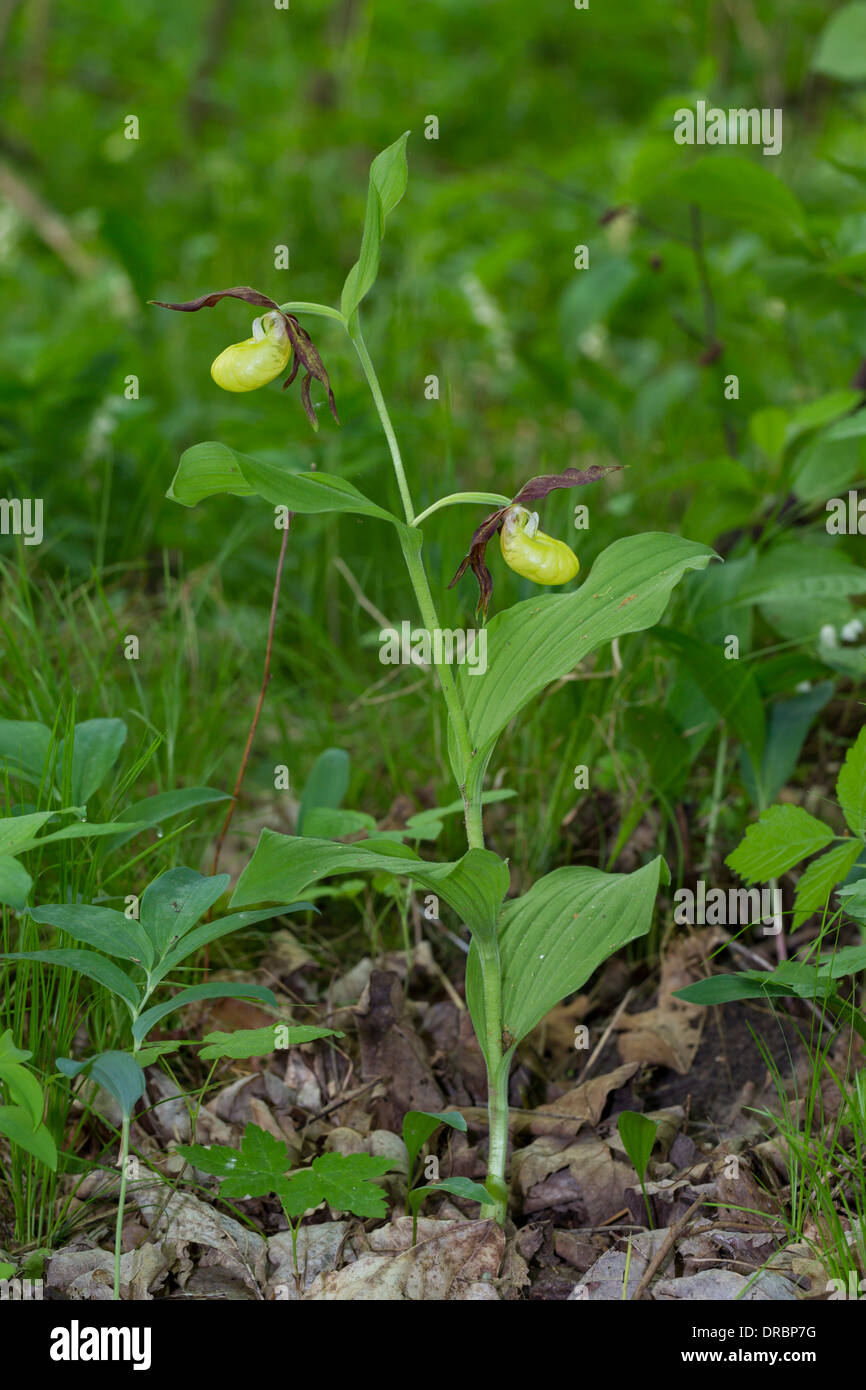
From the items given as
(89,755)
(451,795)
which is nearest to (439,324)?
(451,795)

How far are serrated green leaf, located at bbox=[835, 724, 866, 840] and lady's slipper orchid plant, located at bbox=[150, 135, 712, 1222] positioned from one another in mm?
243

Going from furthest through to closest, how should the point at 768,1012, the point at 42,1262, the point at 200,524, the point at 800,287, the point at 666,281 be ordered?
the point at 666,281
the point at 200,524
the point at 800,287
the point at 768,1012
the point at 42,1262

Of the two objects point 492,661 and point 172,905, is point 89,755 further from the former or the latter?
point 492,661

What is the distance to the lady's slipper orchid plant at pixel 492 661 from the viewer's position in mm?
1151

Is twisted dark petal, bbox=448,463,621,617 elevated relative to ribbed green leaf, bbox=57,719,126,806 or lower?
elevated

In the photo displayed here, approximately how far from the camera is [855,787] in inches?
51.1

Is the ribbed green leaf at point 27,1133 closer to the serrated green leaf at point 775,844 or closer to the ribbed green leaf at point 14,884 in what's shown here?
the ribbed green leaf at point 14,884

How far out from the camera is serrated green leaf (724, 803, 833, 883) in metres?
1.32

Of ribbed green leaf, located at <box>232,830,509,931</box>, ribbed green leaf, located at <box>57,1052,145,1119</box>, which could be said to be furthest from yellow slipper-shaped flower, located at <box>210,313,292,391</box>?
ribbed green leaf, located at <box>57,1052,145,1119</box>

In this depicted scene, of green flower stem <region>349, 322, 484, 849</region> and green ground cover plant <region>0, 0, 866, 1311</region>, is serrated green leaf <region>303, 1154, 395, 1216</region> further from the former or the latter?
green flower stem <region>349, 322, 484, 849</region>
